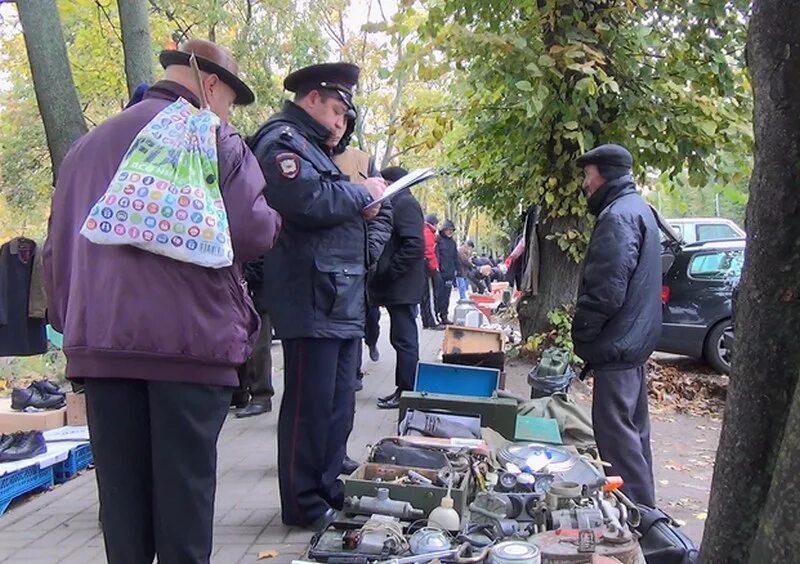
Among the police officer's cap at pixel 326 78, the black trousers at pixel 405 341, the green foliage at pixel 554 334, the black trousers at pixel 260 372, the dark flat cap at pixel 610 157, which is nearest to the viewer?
the police officer's cap at pixel 326 78

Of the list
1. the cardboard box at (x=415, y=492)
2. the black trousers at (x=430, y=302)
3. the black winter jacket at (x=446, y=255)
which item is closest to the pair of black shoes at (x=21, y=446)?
the cardboard box at (x=415, y=492)

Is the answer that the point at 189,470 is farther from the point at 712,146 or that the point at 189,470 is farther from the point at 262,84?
the point at 262,84

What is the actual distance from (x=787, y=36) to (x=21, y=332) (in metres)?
4.99

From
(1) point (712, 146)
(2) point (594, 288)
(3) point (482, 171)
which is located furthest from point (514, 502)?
(3) point (482, 171)

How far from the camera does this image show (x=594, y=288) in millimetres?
4395

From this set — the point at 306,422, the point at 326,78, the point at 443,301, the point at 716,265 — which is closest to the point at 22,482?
the point at 306,422

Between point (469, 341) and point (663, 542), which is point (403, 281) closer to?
point (469, 341)

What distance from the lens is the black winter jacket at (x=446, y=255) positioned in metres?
16.5

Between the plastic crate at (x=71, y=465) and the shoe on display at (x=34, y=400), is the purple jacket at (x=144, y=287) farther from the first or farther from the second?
the shoe on display at (x=34, y=400)

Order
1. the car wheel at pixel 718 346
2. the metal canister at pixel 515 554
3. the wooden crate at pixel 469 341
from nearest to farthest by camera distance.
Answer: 1. the metal canister at pixel 515 554
2. the wooden crate at pixel 469 341
3. the car wheel at pixel 718 346

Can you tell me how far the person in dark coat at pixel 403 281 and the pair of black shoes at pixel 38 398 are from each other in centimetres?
270

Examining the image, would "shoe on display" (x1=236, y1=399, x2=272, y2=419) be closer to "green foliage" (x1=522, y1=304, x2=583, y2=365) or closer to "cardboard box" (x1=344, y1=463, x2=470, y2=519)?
"cardboard box" (x1=344, y1=463, x2=470, y2=519)

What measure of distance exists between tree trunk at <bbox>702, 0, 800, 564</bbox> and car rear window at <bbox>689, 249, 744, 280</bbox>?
8.57 m

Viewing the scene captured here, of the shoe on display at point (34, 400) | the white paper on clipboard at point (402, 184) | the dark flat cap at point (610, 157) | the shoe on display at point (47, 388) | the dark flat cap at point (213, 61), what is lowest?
the shoe on display at point (34, 400)
